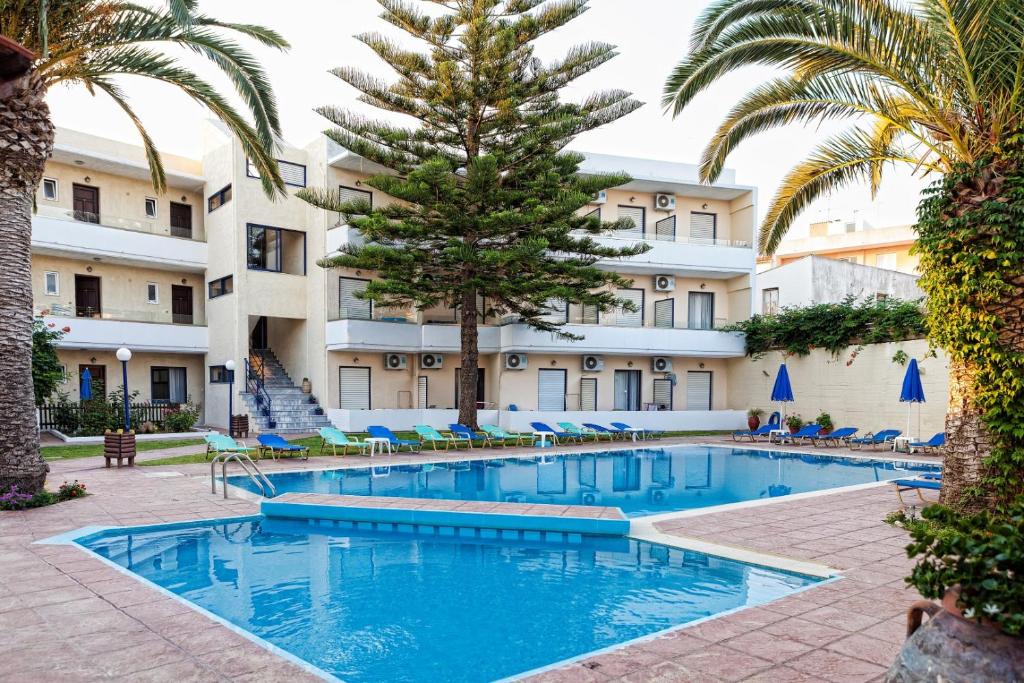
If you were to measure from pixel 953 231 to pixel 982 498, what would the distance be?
124 inches

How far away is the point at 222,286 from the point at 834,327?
2039cm

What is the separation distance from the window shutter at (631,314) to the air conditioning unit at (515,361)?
3.95 meters

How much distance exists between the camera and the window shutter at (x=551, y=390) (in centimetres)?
2377

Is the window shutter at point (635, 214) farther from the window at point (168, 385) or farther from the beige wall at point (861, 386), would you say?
the window at point (168, 385)

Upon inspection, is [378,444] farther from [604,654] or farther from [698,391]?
[604,654]

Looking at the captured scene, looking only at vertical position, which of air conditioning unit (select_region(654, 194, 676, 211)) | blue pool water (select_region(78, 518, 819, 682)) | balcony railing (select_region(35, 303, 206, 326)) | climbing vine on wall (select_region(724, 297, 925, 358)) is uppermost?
air conditioning unit (select_region(654, 194, 676, 211))

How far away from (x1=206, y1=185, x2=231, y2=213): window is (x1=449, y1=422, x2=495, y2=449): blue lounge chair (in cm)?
1108

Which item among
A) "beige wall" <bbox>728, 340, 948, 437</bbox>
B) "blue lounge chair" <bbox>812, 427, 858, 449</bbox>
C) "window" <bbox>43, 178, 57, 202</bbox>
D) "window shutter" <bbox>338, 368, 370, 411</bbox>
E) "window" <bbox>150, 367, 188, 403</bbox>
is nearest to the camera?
"beige wall" <bbox>728, 340, 948, 437</bbox>

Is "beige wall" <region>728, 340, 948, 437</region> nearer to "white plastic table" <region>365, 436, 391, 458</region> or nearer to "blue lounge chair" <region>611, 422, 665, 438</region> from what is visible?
"blue lounge chair" <region>611, 422, 665, 438</region>

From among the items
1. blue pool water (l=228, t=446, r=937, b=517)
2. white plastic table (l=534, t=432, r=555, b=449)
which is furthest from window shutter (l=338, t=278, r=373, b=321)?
blue pool water (l=228, t=446, r=937, b=517)

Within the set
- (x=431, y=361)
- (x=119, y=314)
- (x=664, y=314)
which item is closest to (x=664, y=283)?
(x=664, y=314)

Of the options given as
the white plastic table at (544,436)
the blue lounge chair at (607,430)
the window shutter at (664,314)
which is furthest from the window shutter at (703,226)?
the white plastic table at (544,436)

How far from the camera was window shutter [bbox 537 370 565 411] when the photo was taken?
23766mm

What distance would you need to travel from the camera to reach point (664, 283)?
24844 millimetres
